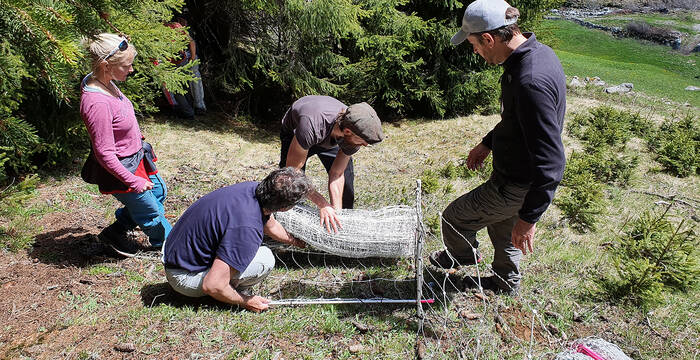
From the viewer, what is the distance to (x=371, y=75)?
26.3 feet

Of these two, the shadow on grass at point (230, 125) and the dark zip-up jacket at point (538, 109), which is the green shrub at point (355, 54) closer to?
the shadow on grass at point (230, 125)

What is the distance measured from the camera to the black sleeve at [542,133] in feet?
7.17

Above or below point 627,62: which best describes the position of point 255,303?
above

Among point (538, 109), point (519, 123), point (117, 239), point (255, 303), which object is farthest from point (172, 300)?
point (538, 109)

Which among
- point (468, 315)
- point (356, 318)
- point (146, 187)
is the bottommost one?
point (468, 315)

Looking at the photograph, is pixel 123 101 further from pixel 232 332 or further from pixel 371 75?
pixel 371 75

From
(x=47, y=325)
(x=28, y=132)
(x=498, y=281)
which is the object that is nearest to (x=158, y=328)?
(x=47, y=325)

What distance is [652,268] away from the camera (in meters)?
3.21

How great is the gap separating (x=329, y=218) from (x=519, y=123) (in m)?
1.68

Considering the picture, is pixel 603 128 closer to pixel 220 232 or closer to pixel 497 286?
pixel 497 286

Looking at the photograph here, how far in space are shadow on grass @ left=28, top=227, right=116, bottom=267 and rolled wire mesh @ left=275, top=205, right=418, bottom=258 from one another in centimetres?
168

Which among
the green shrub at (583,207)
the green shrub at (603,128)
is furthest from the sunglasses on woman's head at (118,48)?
the green shrub at (603,128)

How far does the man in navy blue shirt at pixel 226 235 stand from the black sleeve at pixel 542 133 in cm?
136

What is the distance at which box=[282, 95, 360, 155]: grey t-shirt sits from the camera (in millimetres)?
3205
